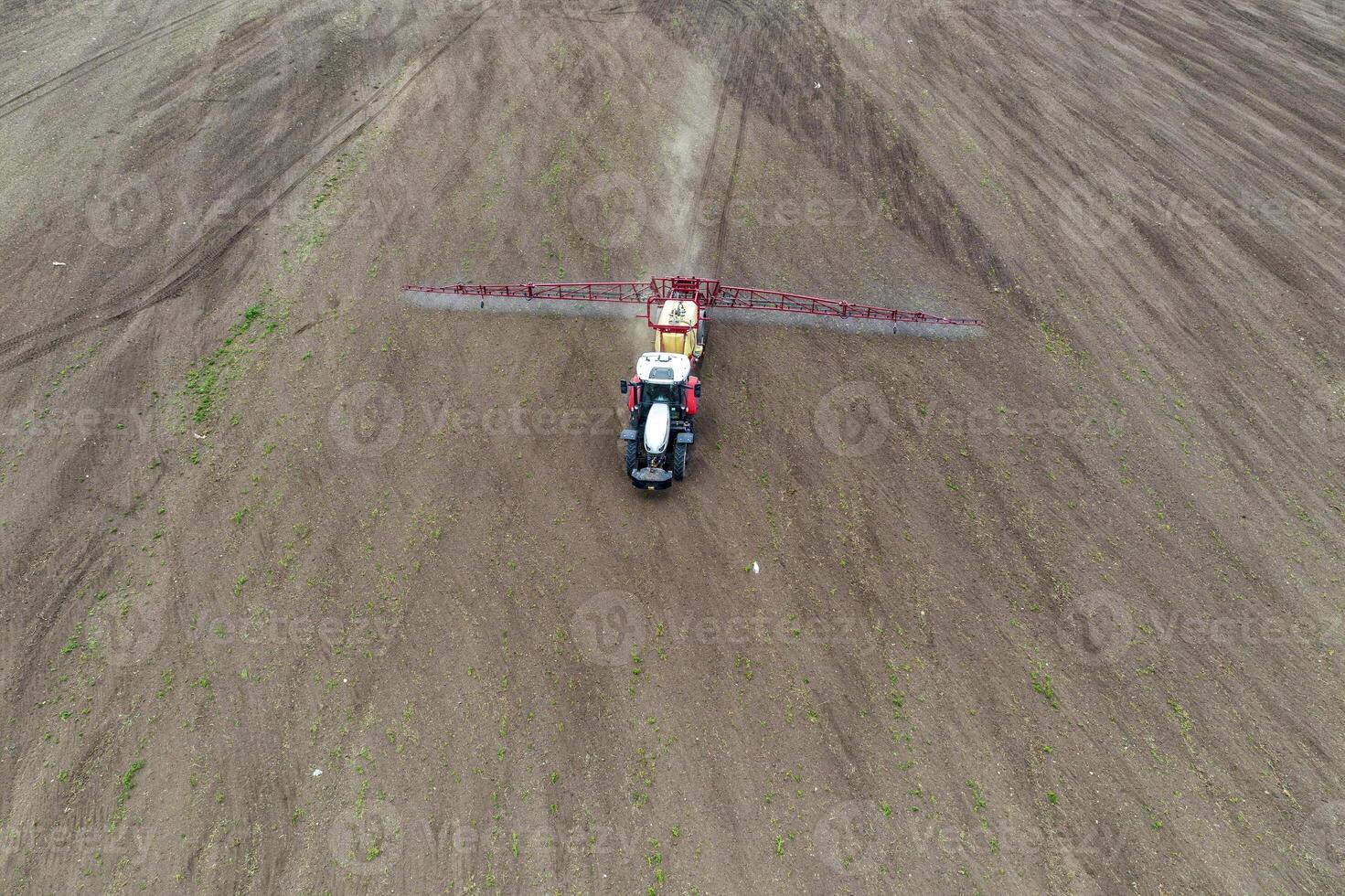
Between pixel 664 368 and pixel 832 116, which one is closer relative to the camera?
pixel 664 368

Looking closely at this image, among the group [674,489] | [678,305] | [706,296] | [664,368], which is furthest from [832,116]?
[674,489]

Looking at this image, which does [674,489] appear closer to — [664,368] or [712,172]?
[664,368]

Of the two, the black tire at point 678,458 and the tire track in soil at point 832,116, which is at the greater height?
the tire track in soil at point 832,116

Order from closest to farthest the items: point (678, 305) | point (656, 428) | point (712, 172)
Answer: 1. point (656, 428)
2. point (678, 305)
3. point (712, 172)

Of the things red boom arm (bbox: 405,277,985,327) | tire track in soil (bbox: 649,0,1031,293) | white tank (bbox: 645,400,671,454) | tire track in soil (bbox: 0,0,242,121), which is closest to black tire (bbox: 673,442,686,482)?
white tank (bbox: 645,400,671,454)

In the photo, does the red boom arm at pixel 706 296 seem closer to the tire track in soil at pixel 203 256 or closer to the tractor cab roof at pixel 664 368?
the tractor cab roof at pixel 664 368

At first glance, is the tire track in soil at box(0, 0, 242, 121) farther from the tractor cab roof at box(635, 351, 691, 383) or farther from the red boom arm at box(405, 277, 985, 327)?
the tractor cab roof at box(635, 351, 691, 383)

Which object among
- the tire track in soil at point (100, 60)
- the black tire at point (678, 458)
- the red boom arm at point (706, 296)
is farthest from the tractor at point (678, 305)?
the tire track in soil at point (100, 60)
